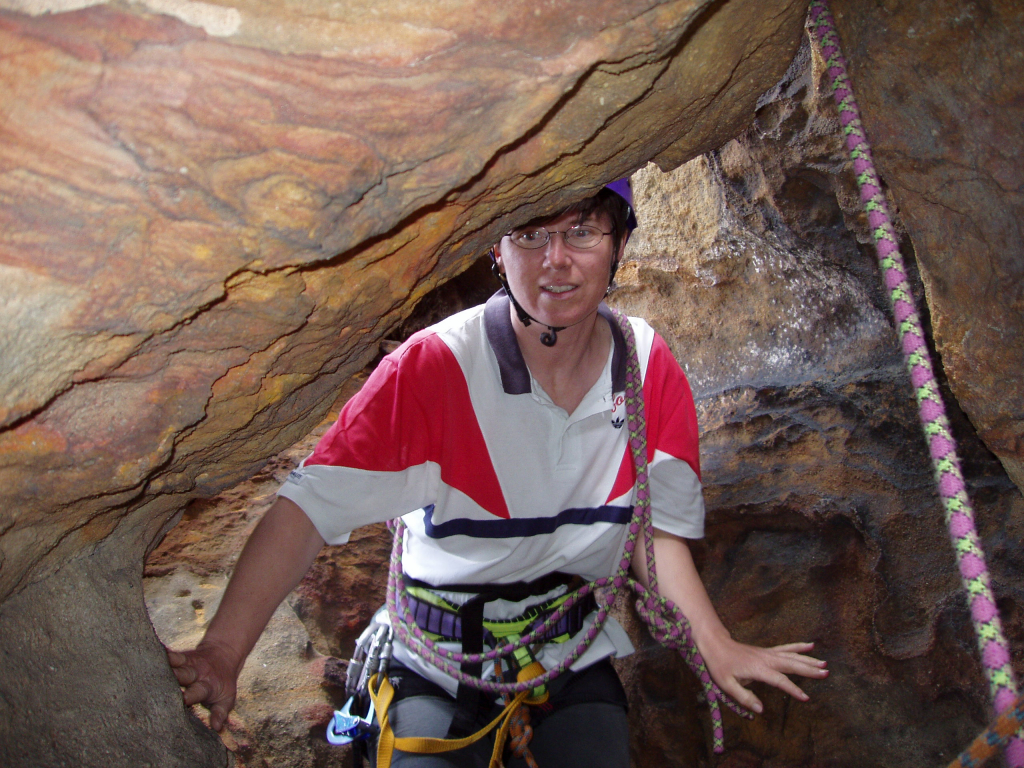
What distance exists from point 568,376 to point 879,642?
1310mm

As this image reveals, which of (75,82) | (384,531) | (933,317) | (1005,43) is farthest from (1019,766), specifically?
(384,531)

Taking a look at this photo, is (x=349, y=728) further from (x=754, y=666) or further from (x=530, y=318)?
(x=530, y=318)

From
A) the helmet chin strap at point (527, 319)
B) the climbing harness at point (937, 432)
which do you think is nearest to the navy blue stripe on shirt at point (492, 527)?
the helmet chin strap at point (527, 319)

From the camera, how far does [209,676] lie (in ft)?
4.20

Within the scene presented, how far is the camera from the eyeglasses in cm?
151

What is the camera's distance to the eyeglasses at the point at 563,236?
59.4 inches

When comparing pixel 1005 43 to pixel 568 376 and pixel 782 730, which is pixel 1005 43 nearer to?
pixel 568 376

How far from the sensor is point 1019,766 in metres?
0.91

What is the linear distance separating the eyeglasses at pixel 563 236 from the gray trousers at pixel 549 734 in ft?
3.68

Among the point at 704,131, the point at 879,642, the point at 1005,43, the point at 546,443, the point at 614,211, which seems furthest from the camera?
the point at 879,642

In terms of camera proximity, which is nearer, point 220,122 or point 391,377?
point 220,122

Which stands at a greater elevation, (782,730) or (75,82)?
(75,82)

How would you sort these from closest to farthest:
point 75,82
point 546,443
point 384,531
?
1. point 75,82
2. point 546,443
3. point 384,531

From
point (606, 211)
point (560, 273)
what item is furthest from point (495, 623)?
point (606, 211)
